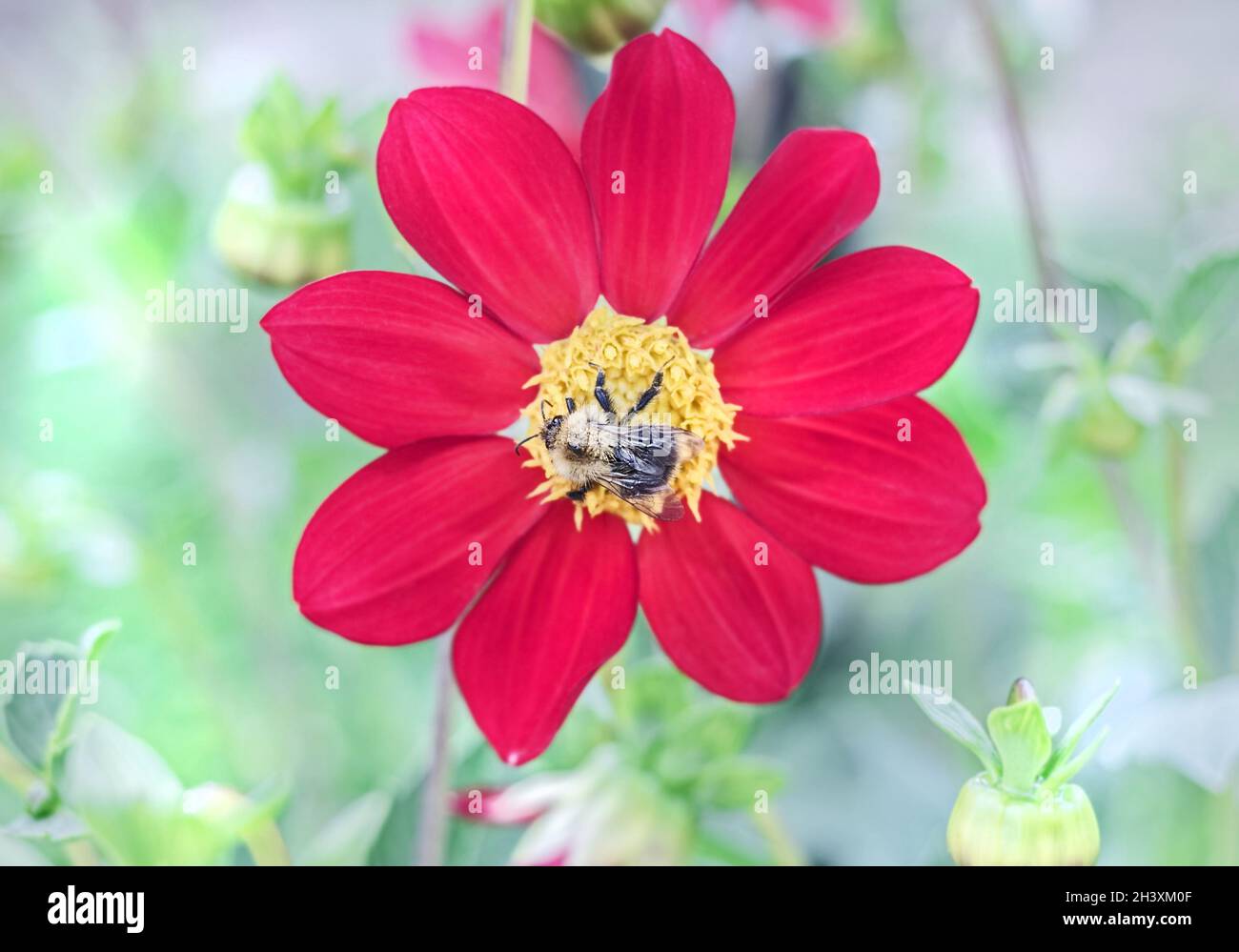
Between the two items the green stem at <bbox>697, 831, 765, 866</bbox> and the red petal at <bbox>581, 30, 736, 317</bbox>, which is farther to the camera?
the green stem at <bbox>697, 831, 765, 866</bbox>

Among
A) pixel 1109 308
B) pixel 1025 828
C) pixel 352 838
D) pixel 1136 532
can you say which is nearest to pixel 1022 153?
pixel 1109 308

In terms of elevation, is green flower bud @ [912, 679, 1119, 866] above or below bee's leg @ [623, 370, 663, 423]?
below

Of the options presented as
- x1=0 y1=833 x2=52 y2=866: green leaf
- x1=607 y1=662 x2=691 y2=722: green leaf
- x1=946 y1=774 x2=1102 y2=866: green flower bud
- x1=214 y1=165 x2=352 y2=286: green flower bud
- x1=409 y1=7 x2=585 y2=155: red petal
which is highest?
x1=409 y1=7 x2=585 y2=155: red petal

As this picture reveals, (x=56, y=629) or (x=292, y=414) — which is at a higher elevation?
(x=292, y=414)

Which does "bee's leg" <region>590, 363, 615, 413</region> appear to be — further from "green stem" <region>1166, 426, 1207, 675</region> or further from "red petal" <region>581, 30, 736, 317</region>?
"green stem" <region>1166, 426, 1207, 675</region>

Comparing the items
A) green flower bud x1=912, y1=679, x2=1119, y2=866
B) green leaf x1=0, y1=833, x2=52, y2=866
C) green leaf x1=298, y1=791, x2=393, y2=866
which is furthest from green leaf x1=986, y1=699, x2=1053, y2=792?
green leaf x1=0, y1=833, x2=52, y2=866

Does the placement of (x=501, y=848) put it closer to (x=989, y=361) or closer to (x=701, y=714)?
(x=701, y=714)
